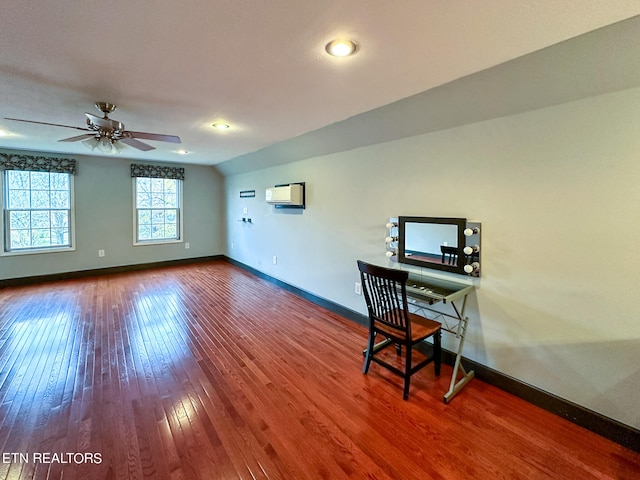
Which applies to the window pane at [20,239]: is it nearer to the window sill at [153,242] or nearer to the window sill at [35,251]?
the window sill at [35,251]

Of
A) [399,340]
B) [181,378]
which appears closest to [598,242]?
[399,340]

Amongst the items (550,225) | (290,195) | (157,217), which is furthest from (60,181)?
(550,225)

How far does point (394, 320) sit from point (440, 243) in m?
0.86

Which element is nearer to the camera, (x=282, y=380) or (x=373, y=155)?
(x=282, y=380)

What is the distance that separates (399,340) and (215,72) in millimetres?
2312

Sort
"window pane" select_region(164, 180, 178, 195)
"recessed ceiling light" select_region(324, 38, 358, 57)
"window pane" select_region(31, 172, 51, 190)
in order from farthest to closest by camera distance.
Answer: "window pane" select_region(164, 180, 178, 195) < "window pane" select_region(31, 172, 51, 190) < "recessed ceiling light" select_region(324, 38, 358, 57)

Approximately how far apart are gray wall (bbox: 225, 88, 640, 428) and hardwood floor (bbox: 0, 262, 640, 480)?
0.39 meters

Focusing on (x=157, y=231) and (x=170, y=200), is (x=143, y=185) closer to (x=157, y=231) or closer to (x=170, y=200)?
(x=170, y=200)

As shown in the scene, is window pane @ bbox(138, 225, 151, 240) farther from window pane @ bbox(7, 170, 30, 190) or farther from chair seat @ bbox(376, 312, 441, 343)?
chair seat @ bbox(376, 312, 441, 343)

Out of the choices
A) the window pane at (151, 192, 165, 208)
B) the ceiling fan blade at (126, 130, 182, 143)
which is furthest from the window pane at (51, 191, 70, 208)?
the ceiling fan blade at (126, 130, 182, 143)

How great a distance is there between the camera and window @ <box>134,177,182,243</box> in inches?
233

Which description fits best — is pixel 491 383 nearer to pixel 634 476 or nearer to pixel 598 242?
pixel 634 476

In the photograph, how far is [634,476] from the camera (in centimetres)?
152

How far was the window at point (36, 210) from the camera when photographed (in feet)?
15.4
